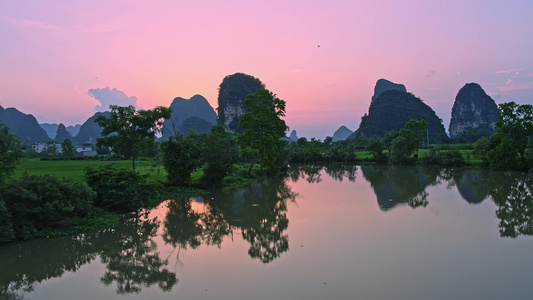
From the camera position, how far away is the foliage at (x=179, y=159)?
56.3 feet

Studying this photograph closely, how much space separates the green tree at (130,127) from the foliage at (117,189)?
4671mm

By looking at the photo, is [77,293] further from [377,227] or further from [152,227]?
[377,227]

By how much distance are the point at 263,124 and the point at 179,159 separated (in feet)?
27.4

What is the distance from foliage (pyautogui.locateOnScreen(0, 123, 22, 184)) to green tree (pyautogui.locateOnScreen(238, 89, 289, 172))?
1523 cm

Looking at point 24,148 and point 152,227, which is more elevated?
point 24,148

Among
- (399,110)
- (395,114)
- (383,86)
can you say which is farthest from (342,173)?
(383,86)

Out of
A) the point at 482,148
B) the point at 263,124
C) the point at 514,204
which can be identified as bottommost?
the point at 514,204

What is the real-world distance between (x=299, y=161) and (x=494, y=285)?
132ft

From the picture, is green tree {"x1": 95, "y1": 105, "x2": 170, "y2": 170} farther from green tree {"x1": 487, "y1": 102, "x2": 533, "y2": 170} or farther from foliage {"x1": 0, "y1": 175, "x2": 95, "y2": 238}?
green tree {"x1": 487, "y1": 102, "x2": 533, "y2": 170}

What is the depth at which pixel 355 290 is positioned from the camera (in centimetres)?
567

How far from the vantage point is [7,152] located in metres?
9.13

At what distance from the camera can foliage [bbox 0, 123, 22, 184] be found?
9000 millimetres

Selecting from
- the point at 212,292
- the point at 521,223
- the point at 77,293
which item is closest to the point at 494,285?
the point at 212,292

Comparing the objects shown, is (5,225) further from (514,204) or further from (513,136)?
(513,136)
